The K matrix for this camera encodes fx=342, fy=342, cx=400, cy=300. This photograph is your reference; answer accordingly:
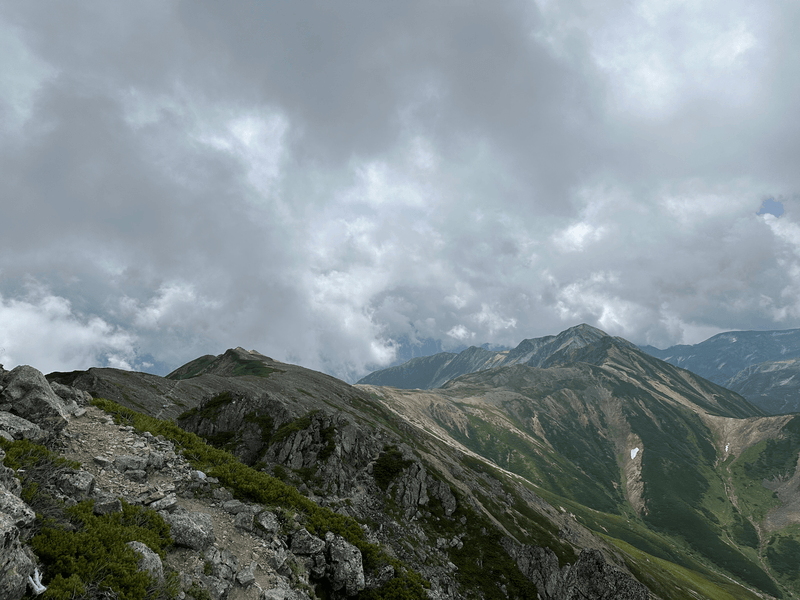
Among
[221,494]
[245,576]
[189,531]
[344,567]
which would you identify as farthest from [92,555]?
[344,567]

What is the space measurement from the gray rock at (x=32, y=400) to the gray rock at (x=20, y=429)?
1036mm

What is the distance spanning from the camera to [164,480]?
17.0 meters

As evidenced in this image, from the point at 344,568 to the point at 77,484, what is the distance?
1225cm

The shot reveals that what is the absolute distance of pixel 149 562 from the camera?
11.6 m

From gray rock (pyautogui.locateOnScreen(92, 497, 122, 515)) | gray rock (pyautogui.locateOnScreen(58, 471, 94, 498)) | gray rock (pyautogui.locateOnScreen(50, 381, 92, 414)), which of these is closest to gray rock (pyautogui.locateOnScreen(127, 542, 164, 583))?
gray rock (pyautogui.locateOnScreen(92, 497, 122, 515))

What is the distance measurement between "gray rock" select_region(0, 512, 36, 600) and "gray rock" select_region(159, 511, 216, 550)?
489 cm

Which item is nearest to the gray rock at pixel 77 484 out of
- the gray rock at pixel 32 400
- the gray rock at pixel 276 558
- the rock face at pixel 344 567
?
the gray rock at pixel 32 400

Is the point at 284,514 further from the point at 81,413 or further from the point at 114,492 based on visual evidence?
the point at 81,413

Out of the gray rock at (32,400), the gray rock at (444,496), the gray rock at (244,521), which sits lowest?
the gray rock at (444,496)

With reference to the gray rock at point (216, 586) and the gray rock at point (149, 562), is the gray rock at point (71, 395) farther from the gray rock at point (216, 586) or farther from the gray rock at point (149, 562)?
the gray rock at point (216, 586)

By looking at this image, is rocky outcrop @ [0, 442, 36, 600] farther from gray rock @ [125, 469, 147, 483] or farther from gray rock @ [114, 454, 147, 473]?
gray rock @ [114, 454, 147, 473]

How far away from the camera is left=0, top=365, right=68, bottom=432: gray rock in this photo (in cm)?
1664

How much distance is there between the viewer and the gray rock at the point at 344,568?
1694 centimetres

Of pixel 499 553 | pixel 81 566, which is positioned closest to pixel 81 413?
pixel 81 566
